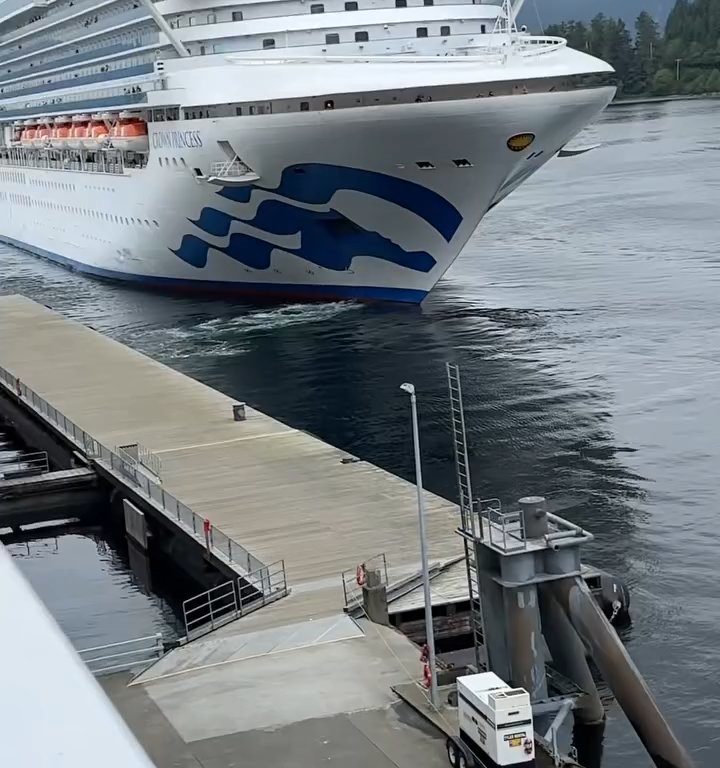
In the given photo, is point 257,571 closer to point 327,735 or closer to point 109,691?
point 109,691

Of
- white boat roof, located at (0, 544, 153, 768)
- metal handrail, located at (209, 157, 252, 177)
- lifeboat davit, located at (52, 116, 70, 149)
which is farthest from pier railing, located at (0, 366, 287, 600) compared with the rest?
lifeboat davit, located at (52, 116, 70, 149)

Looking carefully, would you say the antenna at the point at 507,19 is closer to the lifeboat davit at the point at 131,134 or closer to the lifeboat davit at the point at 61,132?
the lifeboat davit at the point at 131,134

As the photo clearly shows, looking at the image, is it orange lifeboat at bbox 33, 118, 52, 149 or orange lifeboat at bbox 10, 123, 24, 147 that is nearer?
orange lifeboat at bbox 33, 118, 52, 149

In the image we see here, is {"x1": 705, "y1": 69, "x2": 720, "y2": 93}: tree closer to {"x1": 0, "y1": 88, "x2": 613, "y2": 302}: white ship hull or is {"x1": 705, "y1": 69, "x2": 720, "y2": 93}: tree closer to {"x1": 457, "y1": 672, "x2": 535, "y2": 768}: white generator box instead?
{"x1": 0, "y1": 88, "x2": 613, "y2": 302}: white ship hull

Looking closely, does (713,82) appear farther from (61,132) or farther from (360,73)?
(360,73)

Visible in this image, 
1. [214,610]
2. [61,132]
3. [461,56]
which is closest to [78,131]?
[61,132]

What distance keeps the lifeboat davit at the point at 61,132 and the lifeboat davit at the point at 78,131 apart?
597 millimetres

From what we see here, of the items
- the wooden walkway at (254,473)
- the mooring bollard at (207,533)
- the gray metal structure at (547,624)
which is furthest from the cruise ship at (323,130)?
the gray metal structure at (547,624)

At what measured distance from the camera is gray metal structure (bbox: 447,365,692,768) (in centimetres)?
1539

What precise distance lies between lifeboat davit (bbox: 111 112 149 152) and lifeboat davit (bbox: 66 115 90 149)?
4.93m

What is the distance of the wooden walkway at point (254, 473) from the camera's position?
838 inches

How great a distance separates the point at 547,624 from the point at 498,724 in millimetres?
2731

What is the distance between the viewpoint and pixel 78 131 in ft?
192

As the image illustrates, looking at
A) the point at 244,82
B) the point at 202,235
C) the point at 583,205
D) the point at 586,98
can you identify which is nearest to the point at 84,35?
the point at 202,235
